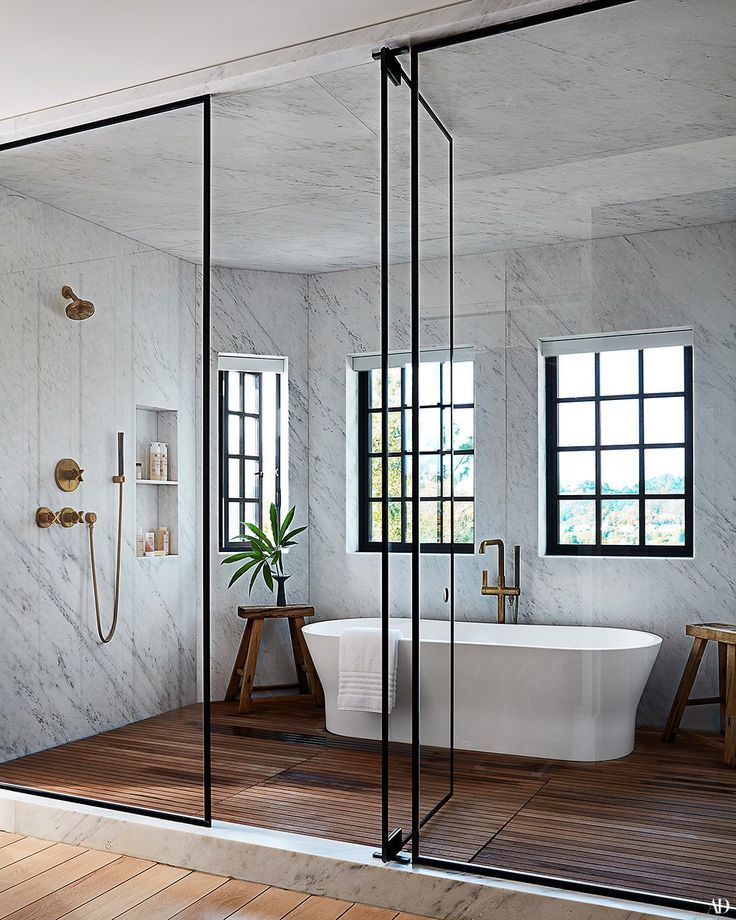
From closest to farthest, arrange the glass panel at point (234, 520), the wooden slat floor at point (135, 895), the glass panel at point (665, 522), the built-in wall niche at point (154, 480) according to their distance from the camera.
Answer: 1. the glass panel at point (665, 522)
2. the wooden slat floor at point (135, 895)
3. the glass panel at point (234, 520)
4. the built-in wall niche at point (154, 480)

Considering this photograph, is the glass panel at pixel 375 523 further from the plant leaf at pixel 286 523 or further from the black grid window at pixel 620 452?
the black grid window at pixel 620 452

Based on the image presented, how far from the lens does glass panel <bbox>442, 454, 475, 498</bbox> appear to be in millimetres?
2768

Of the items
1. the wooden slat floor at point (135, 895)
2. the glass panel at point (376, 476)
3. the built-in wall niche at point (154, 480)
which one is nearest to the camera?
the wooden slat floor at point (135, 895)

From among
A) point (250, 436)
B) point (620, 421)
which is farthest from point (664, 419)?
point (250, 436)

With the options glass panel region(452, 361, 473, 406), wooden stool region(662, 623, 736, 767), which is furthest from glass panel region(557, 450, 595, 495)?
wooden stool region(662, 623, 736, 767)

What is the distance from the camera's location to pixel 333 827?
2.98m

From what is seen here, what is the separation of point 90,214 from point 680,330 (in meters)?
2.49

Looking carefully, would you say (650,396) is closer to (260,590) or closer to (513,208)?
(513,208)

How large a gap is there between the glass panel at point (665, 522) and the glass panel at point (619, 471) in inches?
3.2

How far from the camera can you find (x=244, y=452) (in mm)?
3381

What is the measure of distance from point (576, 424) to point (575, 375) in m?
0.15

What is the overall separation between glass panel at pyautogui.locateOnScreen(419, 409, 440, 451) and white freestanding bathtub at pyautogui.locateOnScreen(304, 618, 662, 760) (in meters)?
0.59

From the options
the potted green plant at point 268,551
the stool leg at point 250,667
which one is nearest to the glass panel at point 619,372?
the potted green plant at point 268,551

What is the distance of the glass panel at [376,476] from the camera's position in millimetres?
3108
